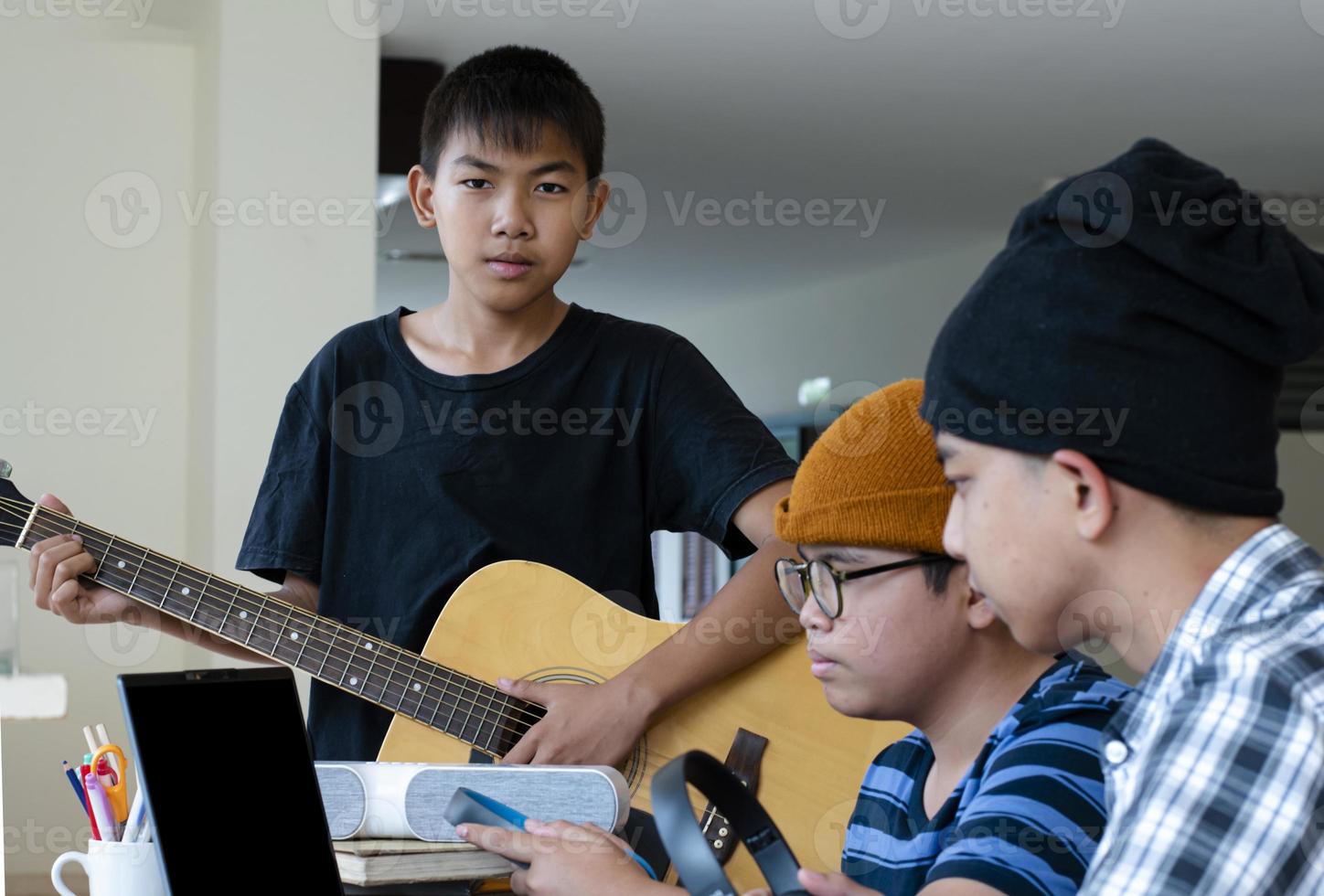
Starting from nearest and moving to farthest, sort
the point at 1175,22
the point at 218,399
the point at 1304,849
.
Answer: the point at 1304,849
the point at 218,399
the point at 1175,22

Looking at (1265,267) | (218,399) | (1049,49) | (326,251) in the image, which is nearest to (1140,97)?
(1049,49)

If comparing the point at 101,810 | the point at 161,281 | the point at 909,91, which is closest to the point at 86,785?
the point at 101,810

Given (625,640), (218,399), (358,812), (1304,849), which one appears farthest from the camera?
(218,399)

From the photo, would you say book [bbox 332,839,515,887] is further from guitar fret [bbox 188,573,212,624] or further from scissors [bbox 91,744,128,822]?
guitar fret [bbox 188,573,212,624]

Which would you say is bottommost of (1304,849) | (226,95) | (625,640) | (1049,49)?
(625,640)

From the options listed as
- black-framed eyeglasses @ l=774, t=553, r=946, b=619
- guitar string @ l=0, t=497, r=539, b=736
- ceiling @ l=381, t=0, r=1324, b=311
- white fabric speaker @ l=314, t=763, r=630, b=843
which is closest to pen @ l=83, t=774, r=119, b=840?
white fabric speaker @ l=314, t=763, r=630, b=843

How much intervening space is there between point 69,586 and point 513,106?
0.71 metres

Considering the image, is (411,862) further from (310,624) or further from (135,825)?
(310,624)

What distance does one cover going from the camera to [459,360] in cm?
158

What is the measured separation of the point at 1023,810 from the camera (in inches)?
34.1

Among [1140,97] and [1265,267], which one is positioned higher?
[1140,97]

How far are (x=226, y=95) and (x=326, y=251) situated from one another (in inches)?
17.2

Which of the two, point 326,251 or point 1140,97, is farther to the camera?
point 1140,97

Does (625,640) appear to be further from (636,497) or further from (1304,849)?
(1304,849)
